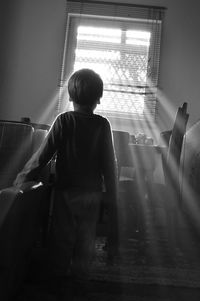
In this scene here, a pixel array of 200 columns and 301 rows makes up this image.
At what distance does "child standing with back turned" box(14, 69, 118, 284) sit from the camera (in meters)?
1.38

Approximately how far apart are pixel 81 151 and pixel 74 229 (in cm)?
34

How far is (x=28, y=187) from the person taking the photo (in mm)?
1136

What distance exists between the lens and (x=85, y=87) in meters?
1.39

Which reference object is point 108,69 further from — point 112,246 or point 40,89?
point 112,246

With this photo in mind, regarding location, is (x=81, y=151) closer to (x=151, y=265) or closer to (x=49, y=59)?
(x=151, y=265)

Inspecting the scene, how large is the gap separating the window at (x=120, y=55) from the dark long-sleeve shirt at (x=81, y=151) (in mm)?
2498

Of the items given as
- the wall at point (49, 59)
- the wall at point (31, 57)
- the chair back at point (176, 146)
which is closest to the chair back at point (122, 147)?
the chair back at point (176, 146)

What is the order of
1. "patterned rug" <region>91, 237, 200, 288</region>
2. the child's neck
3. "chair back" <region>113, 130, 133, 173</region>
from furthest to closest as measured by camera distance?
"chair back" <region>113, 130, 133, 173</region> < "patterned rug" <region>91, 237, 200, 288</region> < the child's neck

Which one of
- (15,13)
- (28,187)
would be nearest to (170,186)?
(28,187)

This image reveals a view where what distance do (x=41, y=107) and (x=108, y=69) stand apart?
3.00 ft

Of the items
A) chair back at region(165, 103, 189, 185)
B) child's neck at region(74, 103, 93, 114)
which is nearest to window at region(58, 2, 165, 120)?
chair back at region(165, 103, 189, 185)

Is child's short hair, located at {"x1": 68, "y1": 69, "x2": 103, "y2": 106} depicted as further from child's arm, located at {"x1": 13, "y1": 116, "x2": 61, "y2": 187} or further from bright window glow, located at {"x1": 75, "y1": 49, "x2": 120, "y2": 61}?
bright window glow, located at {"x1": 75, "y1": 49, "x2": 120, "y2": 61}

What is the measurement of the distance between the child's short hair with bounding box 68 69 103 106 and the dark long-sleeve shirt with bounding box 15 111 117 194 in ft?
0.21

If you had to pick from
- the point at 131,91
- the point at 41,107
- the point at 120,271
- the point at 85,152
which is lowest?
the point at 120,271
